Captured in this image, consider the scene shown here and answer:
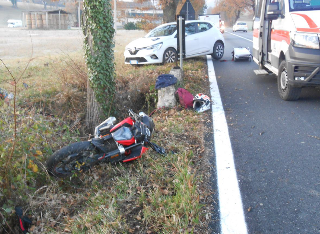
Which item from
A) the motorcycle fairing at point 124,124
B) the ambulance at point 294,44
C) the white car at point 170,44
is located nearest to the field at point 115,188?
the motorcycle fairing at point 124,124

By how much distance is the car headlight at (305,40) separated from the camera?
6.02 meters

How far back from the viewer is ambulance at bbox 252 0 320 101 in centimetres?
608

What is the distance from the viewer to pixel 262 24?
28.8 ft

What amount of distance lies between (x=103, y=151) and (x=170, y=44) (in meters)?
8.85

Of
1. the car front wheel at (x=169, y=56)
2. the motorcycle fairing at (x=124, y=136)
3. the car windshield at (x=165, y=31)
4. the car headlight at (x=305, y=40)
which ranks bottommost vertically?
the motorcycle fairing at (x=124, y=136)

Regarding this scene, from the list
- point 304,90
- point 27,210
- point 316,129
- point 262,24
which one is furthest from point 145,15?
point 27,210

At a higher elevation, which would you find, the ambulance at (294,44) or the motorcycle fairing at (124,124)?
the ambulance at (294,44)

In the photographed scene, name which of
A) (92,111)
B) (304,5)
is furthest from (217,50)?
(92,111)

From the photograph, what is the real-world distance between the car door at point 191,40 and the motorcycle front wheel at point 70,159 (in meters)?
9.60

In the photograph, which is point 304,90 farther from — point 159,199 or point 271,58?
point 159,199

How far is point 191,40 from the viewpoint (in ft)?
43.0

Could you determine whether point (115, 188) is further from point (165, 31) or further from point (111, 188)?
point (165, 31)

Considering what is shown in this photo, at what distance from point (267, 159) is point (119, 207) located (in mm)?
2146

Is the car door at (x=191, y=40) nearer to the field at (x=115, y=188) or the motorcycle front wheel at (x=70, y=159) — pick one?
the field at (x=115, y=188)
